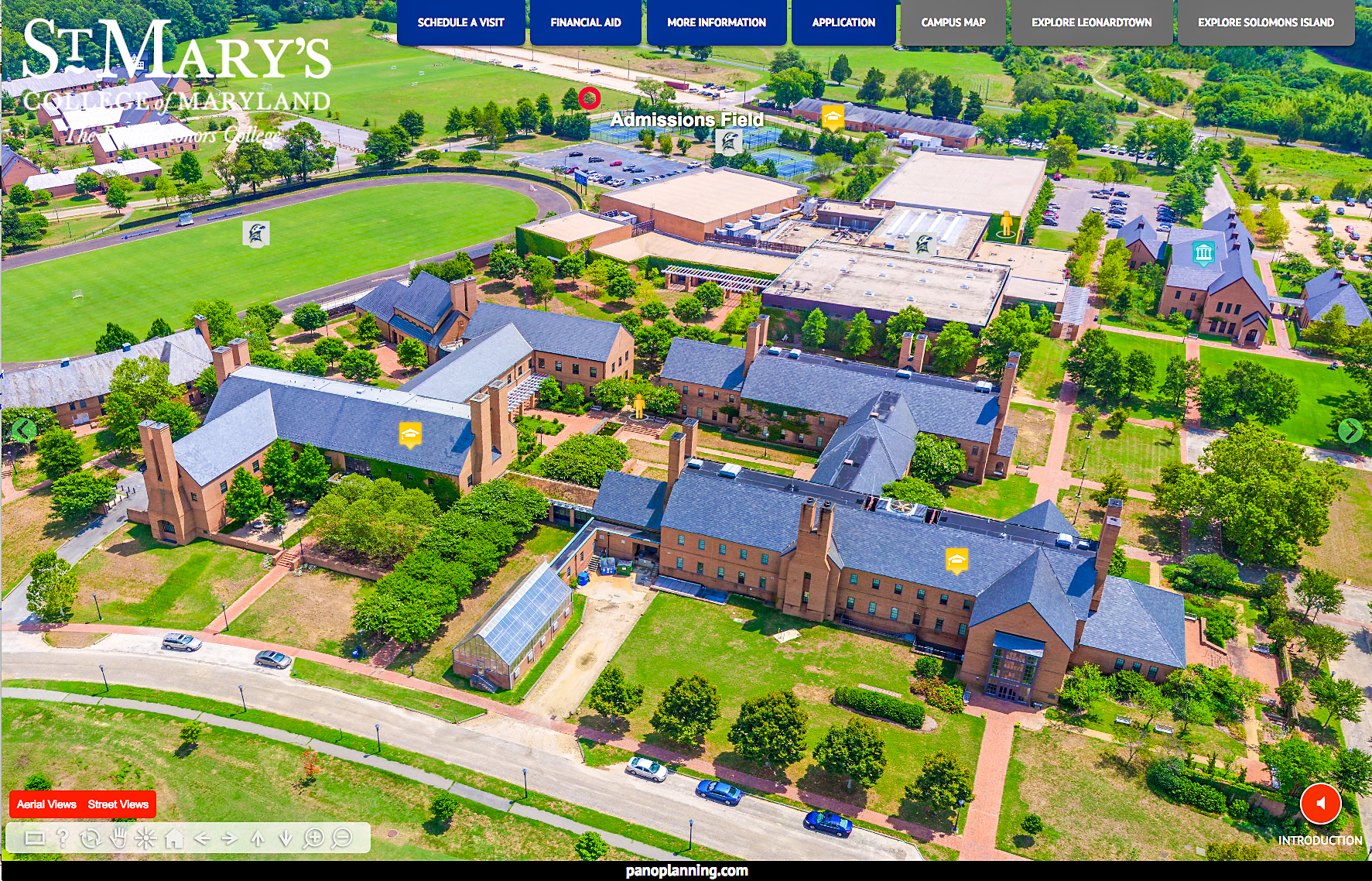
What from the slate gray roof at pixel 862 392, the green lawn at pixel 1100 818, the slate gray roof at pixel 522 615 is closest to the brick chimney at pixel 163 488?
the slate gray roof at pixel 522 615

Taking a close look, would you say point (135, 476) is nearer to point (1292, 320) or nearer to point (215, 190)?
point (215, 190)

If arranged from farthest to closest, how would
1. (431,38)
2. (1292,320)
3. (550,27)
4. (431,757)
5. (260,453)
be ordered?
1. (1292,320)
2. (260,453)
3. (431,38)
4. (550,27)
5. (431,757)

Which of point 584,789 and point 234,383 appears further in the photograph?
point 234,383

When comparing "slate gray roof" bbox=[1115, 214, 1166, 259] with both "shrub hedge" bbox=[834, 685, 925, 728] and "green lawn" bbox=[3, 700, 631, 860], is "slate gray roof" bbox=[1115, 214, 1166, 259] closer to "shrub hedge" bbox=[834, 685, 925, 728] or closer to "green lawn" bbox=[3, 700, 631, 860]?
"shrub hedge" bbox=[834, 685, 925, 728]

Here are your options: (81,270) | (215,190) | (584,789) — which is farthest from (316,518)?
(215,190)

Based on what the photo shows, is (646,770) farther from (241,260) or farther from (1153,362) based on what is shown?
(241,260)

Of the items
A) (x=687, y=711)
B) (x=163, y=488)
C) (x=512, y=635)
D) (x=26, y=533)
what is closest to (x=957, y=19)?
(x=687, y=711)
